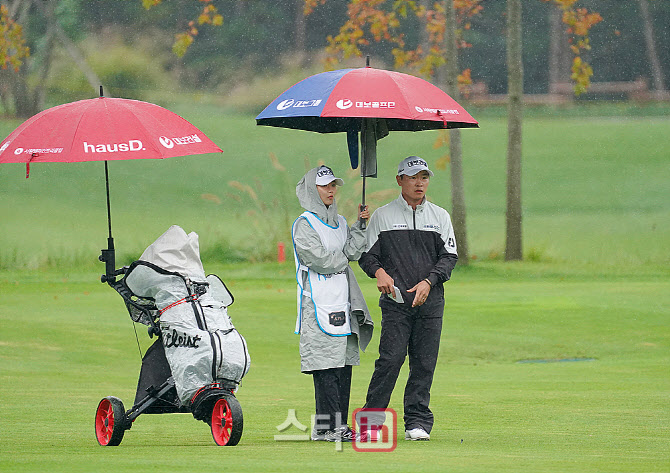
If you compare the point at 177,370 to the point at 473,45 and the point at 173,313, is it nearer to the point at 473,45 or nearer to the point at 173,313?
the point at 173,313

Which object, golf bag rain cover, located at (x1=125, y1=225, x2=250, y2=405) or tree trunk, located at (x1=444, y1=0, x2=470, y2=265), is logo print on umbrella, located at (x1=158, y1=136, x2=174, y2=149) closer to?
golf bag rain cover, located at (x1=125, y1=225, x2=250, y2=405)

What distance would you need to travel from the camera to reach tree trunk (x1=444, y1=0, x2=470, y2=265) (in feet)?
64.2

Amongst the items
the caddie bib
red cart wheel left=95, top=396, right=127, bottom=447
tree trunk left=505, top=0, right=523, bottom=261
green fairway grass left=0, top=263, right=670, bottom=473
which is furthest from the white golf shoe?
tree trunk left=505, top=0, right=523, bottom=261

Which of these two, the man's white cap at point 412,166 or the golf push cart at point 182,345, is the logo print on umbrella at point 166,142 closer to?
the golf push cart at point 182,345

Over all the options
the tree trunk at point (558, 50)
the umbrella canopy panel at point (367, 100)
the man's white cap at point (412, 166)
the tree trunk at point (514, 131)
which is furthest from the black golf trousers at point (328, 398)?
the tree trunk at point (558, 50)

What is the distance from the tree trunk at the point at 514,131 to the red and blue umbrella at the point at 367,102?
1209 centimetres

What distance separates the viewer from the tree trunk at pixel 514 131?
19438 mm

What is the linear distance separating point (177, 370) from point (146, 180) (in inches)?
730

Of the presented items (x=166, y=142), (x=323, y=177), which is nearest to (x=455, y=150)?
(x=323, y=177)

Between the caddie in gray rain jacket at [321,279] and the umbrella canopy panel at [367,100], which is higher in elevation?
the umbrella canopy panel at [367,100]

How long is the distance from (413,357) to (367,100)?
1584mm

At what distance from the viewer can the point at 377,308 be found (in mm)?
16125

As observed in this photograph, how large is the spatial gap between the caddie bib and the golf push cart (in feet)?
1.53

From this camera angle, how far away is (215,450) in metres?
6.49
